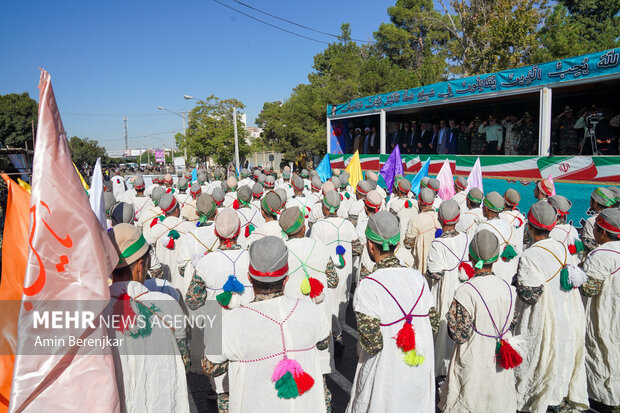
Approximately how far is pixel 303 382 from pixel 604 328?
348 cm

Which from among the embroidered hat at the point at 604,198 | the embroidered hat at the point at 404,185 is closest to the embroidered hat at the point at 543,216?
the embroidered hat at the point at 604,198

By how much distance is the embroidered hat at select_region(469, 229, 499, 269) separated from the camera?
3.16 m

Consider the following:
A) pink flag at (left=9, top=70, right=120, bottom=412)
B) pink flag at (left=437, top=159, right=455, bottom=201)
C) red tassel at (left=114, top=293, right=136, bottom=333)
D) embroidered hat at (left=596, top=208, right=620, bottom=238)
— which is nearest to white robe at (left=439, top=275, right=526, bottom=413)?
embroidered hat at (left=596, top=208, right=620, bottom=238)

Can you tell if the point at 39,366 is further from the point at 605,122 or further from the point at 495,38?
the point at 495,38

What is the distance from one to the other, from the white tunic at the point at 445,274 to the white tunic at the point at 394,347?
5.40 feet

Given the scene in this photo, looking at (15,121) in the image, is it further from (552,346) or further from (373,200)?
(552,346)

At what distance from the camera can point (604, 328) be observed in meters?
4.20

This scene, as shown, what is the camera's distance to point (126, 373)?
2402mm

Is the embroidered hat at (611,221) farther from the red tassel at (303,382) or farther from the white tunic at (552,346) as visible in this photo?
the red tassel at (303,382)

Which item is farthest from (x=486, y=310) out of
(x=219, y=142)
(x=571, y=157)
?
(x=219, y=142)

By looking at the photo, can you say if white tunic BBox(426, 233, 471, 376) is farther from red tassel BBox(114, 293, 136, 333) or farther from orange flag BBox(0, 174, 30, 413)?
orange flag BBox(0, 174, 30, 413)

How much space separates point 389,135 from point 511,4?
757 cm

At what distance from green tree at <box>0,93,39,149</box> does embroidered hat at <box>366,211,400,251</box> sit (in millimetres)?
36062

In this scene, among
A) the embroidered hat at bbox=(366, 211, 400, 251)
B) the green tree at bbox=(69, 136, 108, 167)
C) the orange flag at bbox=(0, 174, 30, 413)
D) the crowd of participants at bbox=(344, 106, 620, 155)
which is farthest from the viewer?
the green tree at bbox=(69, 136, 108, 167)
